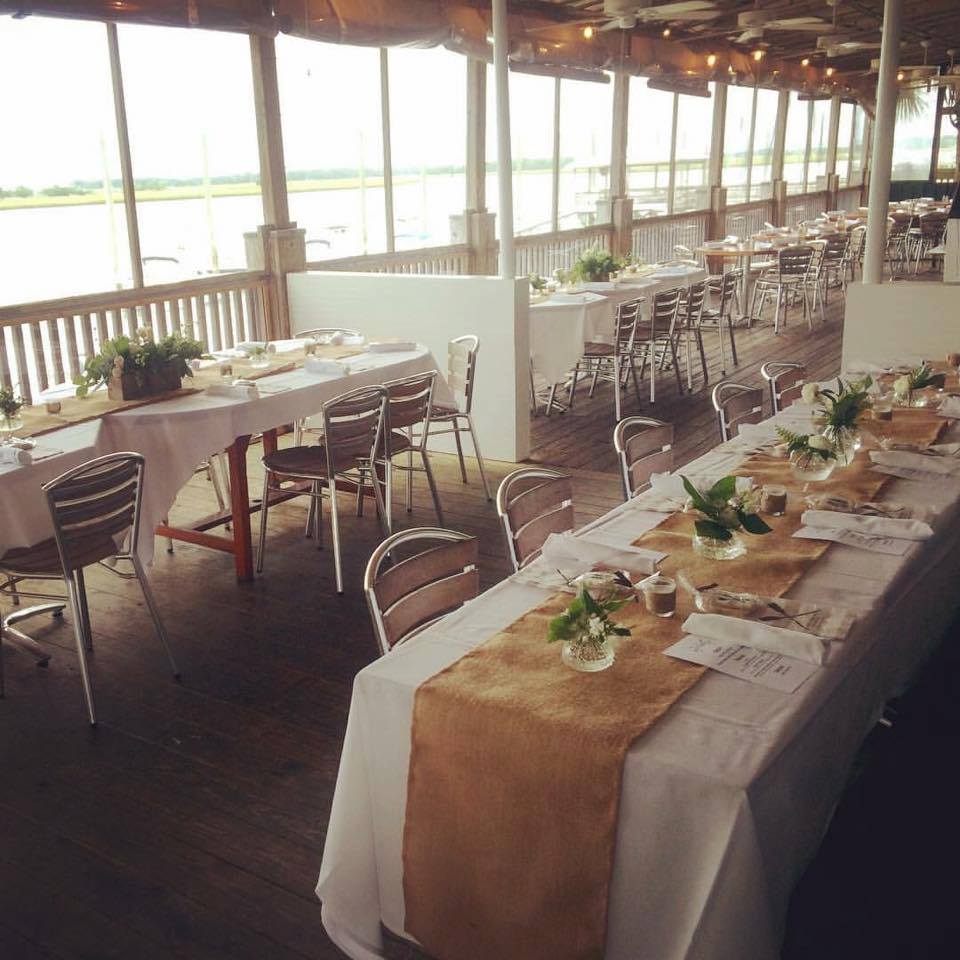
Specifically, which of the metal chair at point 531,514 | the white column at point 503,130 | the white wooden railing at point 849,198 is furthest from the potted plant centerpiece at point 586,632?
the white wooden railing at point 849,198

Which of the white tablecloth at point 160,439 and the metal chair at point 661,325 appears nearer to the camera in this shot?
the white tablecloth at point 160,439

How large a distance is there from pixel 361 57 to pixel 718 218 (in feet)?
22.6

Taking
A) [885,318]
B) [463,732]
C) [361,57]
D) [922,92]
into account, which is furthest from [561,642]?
[922,92]

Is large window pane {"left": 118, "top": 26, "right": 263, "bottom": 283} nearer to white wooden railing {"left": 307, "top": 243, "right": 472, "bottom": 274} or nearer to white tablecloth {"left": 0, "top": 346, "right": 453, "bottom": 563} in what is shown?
white wooden railing {"left": 307, "top": 243, "right": 472, "bottom": 274}

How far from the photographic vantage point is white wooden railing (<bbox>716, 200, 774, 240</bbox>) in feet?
49.0

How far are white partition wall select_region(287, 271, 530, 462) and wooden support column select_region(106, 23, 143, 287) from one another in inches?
56.2

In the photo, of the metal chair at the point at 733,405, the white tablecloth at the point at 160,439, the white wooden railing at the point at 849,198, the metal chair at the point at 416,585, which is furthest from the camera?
the white wooden railing at the point at 849,198

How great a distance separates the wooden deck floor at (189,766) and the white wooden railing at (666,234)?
8212mm

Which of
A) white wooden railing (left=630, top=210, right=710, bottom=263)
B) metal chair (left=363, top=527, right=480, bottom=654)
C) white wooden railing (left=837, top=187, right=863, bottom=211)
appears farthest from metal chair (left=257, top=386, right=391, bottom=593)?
→ white wooden railing (left=837, top=187, right=863, bottom=211)

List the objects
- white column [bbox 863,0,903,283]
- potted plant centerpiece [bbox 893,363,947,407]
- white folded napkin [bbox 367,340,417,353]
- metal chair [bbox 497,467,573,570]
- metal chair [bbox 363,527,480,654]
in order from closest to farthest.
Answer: metal chair [bbox 363,527,480,654]
metal chair [bbox 497,467,573,570]
potted plant centerpiece [bbox 893,363,947,407]
white folded napkin [bbox 367,340,417,353]
white column [bbox 863,0,903,283]

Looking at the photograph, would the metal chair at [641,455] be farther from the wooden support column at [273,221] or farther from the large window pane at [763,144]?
the large window pane at [763,144]

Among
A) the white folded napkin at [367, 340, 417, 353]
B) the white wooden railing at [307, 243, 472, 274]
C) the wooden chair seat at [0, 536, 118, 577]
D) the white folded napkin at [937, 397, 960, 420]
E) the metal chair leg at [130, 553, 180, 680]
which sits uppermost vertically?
the white wooden railing at [307, 243, 472, 274]

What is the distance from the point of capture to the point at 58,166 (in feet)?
21.6

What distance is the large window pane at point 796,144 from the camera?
17875mm
